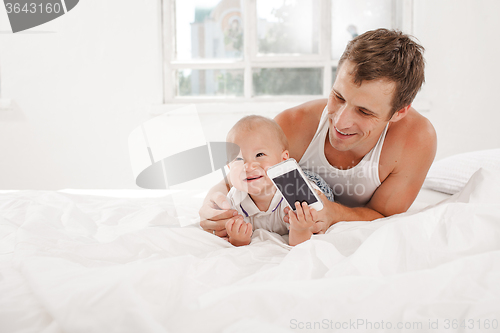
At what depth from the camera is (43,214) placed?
903mm

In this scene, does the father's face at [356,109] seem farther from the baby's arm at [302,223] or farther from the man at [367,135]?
the baby's arm at [302,223]

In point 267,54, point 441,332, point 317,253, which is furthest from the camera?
point 267,54

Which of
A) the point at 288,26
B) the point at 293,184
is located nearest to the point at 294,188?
the point at 293,184

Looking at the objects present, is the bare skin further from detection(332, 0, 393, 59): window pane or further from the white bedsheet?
detection(332, 0, 393, 59): window pane

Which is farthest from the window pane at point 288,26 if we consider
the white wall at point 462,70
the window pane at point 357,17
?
the white wall at point 462,70

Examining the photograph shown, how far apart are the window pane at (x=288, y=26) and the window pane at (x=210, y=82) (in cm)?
29

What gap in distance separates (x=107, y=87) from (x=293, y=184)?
197 cm

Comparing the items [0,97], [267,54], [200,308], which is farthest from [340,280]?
[0,97]

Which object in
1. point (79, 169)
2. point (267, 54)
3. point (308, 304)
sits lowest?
point (79, 169)

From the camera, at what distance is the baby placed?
891 millimetres

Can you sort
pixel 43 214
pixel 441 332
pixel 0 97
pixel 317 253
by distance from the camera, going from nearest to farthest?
pixel 441 332 → pixel 317 253 → pixel 43 214 → pixel 0 97

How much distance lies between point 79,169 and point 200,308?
Answer: 2.30 metres

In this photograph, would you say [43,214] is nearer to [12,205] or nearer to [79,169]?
[12,205]

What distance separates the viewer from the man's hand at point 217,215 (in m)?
0.85
